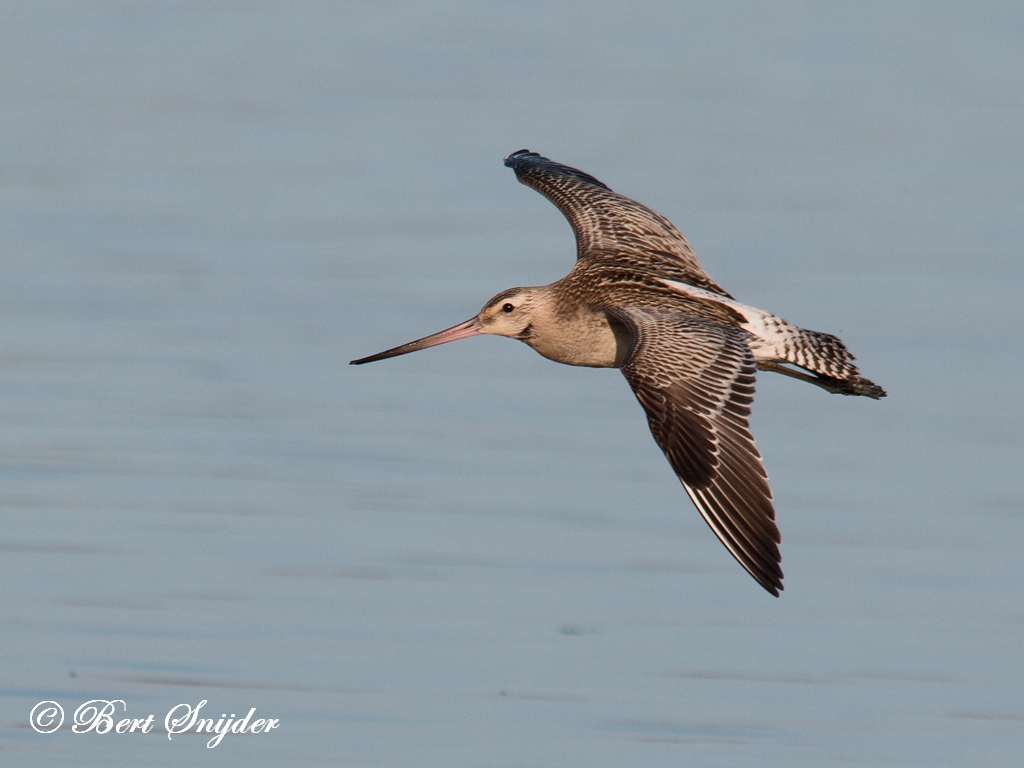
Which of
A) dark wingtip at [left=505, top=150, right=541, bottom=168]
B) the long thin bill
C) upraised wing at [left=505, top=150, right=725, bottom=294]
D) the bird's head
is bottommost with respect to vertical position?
the long thin bill

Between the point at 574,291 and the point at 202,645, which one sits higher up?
the point at 574,291

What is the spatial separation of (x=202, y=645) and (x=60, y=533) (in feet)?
5.64

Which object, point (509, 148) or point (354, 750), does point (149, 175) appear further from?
point (354, 750)

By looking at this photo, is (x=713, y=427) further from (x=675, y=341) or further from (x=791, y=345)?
(x=791, y=345)

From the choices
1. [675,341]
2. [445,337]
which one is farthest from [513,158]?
[675,341]

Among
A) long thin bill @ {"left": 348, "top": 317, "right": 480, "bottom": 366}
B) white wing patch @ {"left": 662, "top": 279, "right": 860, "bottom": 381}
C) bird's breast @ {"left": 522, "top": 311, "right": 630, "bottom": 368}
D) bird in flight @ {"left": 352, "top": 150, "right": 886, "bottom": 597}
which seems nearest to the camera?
bird in flight @ {"left": 352, "top": 150, "right": 886, "bottom": 597}

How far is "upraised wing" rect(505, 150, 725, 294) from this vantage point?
39.9 ft

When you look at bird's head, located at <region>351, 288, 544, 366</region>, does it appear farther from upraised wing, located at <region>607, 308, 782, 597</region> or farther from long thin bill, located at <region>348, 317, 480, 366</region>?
upraised wing, located at <region>607, 308, 782, 597</region>

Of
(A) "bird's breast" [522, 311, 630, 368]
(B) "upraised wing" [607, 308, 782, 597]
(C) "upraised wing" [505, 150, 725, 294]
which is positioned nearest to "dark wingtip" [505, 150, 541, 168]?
(C) "upraised wing" [505, 150, 725, 294]

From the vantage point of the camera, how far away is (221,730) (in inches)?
390

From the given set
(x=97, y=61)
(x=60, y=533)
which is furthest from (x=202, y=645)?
(x=97, y=61)

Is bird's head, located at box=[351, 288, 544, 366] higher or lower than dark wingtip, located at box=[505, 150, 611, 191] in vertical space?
lower

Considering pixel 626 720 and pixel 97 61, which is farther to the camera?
pixel 97 61

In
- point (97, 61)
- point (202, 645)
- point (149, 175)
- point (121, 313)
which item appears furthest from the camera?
point (97, 61)
